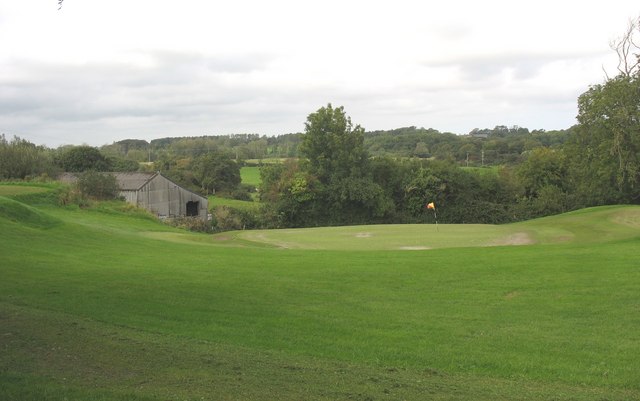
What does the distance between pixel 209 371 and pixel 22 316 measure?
4.57 meters

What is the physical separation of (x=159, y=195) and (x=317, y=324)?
5139cm

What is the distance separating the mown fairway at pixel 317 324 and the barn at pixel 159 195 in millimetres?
36275

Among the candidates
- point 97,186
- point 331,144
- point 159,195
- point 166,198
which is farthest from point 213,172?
point 97,186

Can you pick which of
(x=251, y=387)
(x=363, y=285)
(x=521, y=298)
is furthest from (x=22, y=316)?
(x=521, y=298)

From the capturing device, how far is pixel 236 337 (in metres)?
9.95

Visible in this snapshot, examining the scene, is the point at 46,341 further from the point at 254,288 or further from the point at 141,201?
the point at 141,201

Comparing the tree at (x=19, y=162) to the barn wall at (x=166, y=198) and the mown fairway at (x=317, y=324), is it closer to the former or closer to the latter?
the barn wall at (x=166, y=198)

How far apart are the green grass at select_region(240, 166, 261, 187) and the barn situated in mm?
32829

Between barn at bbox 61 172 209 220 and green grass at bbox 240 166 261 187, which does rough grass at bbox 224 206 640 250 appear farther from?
green grass at bbox 240 166 261 187

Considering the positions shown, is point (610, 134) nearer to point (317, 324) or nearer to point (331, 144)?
point (331, 144)

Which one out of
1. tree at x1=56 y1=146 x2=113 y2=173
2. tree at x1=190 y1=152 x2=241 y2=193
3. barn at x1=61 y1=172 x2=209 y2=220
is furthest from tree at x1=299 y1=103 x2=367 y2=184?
tree at x1=190 y1=152 x2=241 y2=193

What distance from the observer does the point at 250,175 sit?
112 metres

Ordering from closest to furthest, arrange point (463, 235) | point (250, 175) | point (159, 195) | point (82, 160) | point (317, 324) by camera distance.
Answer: point (317, 324)
point (463, 235)
point (159, 195)
point (82, 160)
point (250, 175)

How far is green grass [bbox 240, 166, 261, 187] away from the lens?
103 metres
